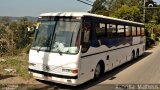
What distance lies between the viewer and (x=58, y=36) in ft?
31.5

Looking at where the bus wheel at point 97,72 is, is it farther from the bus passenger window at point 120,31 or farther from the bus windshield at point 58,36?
the bus passenger window at point 120,31

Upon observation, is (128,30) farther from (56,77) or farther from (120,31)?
(56,77)

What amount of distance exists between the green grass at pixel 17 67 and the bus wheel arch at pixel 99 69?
281cm

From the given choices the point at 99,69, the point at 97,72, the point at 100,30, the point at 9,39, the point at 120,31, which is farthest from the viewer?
the point at 9,39

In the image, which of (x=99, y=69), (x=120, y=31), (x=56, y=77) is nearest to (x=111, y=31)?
(x=120, y=31)

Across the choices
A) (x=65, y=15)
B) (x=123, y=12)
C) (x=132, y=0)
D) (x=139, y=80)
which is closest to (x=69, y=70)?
(x=65, y=15)

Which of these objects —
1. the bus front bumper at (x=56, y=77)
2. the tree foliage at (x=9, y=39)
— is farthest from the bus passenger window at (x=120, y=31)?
the tree foliage at (x=9, y=39)

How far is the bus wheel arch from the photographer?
36.1 ft


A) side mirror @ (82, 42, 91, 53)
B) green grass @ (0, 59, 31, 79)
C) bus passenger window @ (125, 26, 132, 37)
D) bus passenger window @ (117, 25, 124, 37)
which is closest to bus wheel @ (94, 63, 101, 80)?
side mirror @ (82, 42, 91, 53)

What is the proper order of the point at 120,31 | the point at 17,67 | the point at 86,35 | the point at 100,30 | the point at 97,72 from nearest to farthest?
the point at 86,35 < the point at 97,72 < the point at 100,30 < the point at 17,67 < the point at 120,31

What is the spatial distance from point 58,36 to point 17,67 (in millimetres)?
3923

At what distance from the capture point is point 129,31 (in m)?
16.2

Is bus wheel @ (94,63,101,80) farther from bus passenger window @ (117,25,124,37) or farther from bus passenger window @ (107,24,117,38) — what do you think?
bus passenger window @ (117,25,124,37)

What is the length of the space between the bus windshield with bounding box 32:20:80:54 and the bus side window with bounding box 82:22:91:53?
0.30 m
